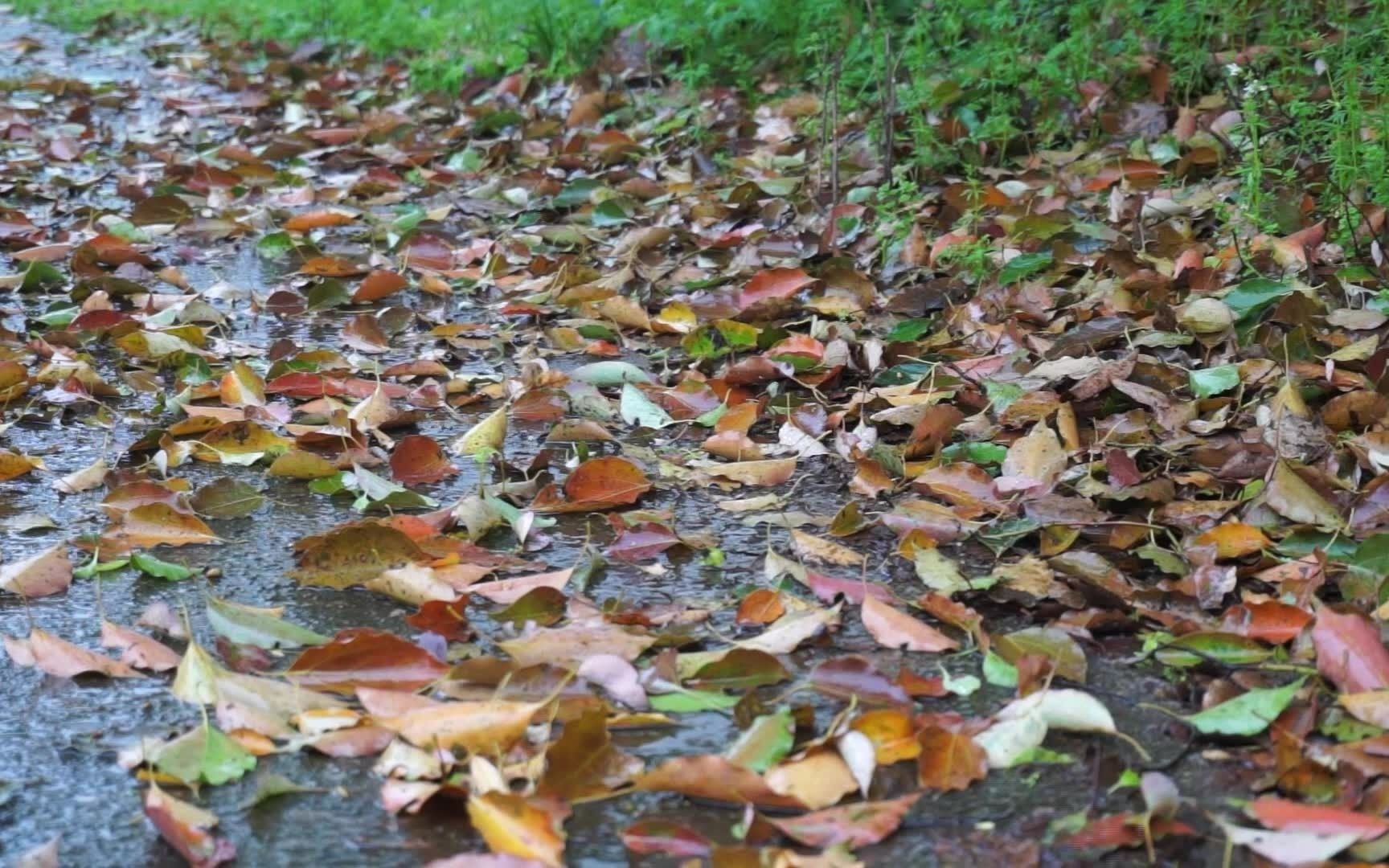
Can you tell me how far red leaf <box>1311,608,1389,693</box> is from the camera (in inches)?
64.3

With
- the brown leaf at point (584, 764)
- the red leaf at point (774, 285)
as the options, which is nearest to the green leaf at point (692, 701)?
the brown leaf at point (584, 764)

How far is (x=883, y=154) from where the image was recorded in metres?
3.85

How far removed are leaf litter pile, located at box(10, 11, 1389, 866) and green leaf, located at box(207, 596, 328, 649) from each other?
0.6 inches

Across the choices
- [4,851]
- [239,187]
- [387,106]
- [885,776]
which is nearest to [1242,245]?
[885,776]

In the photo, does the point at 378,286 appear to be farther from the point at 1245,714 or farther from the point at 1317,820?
the point at 1317,820

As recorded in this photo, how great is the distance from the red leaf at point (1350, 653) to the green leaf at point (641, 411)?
125cm

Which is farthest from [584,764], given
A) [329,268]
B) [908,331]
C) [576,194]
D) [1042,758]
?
[576,194]

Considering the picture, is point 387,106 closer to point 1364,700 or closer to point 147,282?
point 147,282

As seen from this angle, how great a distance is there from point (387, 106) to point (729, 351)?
3265mm

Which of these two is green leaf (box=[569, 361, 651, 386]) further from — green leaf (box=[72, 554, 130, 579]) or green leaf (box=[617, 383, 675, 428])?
green leaf (box=[72, 554, 130, 579])

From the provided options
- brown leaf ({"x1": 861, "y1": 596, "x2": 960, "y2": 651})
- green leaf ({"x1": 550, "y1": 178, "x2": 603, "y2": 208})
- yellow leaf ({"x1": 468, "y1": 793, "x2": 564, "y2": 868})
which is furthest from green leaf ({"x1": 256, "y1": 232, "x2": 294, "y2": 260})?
yellow leaf ({"x1": 468, "y1": 793, "x2": 564, "y2": 868})

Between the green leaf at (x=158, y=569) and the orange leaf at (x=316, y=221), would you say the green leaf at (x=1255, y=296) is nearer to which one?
the green leaf at (x=158, y=569)

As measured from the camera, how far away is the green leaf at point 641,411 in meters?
2.65

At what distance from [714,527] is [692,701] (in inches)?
21.4
